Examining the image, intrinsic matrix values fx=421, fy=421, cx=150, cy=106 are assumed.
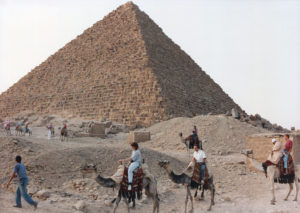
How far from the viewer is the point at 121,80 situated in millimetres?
34406

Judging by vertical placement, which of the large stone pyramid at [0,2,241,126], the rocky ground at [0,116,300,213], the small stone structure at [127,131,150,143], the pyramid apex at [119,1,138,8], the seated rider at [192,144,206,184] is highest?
the pyramid apex at [119,1,138,8]

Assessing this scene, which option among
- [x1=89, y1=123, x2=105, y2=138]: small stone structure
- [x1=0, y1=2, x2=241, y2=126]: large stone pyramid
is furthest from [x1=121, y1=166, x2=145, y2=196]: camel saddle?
[x1=0, y1=2, x2=241, y2=126]: large stone pyramid

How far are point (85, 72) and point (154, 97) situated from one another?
38.5 ft

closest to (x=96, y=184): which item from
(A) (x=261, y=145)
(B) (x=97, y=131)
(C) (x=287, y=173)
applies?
(C) (x=287, y=173)

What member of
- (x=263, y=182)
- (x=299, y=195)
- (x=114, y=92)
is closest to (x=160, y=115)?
(x=114, y=92)

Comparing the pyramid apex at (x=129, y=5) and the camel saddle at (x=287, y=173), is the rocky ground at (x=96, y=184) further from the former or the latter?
the pyramid apex at (x=129, y=5)

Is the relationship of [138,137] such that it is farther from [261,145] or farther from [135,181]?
[135,181]

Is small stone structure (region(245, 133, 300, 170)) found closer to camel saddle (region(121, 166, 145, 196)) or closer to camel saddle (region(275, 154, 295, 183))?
camel saddle (region(275, 154, 295, 183))

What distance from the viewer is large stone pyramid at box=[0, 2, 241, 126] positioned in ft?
102

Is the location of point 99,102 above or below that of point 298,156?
above

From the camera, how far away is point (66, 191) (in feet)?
28.0

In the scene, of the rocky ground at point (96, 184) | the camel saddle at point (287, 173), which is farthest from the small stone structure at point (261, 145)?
the camel saddle at point (287, 173)

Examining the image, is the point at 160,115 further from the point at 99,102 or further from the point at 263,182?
the point at 263,182

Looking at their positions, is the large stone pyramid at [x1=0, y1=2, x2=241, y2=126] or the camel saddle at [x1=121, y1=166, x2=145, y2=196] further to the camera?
the large stone pyramid at [x1=0, y1=2, x2=241, y2=126]
